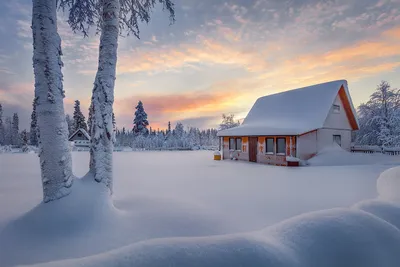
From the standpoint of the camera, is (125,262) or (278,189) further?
(278,189)

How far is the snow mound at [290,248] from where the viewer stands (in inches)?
63.2

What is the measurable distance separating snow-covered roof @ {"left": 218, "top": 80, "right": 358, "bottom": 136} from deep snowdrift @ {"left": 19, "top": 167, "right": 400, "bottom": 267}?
41.6 feet

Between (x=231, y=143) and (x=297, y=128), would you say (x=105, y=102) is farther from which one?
(x=231, y=143)

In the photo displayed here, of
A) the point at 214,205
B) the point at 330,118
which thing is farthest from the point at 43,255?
the point at 330,118

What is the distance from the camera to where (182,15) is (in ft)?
30.5

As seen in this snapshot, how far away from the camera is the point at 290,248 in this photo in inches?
85.2

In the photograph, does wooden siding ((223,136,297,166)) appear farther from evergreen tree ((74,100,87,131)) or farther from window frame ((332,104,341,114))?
evergreen tree ((74,100,87,131))

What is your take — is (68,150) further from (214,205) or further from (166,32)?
(166,32)

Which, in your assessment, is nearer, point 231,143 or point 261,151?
point 261,151

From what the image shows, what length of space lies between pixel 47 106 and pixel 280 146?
15.3m

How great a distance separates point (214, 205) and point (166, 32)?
872 cm

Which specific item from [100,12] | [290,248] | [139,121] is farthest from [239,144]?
[139,121]

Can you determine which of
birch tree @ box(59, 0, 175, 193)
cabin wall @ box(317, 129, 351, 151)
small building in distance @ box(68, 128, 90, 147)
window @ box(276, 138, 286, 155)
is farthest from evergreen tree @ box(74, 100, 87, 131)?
birch tree @ box(59, 0, 175, 193)

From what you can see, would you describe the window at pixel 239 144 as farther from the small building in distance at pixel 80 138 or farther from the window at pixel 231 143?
the small building in distance at pixel 80 138
